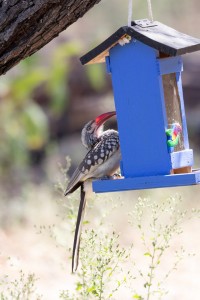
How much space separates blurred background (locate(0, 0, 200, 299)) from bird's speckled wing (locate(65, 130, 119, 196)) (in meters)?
2.58

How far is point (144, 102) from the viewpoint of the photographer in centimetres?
364

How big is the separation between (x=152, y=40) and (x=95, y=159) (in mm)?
639

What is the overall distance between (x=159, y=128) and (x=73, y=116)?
724cm

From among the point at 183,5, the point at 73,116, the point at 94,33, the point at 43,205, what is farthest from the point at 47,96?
the point at 183,5

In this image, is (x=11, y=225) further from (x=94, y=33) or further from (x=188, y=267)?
(x=94, y=33)

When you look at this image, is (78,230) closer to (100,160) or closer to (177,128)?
(100,160)

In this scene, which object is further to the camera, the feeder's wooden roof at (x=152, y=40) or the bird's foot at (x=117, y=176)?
the bird's foot at (x=117, y=176)

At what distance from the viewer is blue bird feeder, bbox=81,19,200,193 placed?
3604mm

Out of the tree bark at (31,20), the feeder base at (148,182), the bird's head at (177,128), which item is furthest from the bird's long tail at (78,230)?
the tree bark at (31,20)

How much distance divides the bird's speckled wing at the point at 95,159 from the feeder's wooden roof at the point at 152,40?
39 cm

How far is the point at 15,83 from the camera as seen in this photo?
8812 mm

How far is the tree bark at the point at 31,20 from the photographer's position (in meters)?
3.41

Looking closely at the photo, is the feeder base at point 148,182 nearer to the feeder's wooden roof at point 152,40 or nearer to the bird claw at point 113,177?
the bird claw at point 113,177

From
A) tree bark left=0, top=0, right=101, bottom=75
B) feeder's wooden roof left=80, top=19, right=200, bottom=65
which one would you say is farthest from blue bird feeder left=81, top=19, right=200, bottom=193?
tree bark left=0, top=0, right=101, bottom=75
